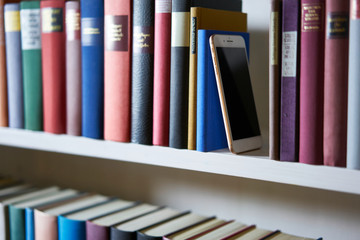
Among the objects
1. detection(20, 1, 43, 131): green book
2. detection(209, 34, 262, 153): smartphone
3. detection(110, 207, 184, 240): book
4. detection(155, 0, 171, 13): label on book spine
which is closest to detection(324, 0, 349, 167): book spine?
detection(209, 34, 262, 153): smartphone

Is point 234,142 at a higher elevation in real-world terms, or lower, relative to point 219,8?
lower

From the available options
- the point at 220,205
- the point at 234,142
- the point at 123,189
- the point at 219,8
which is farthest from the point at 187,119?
the point at 123,189

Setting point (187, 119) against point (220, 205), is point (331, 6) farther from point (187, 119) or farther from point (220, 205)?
point (220, 205)

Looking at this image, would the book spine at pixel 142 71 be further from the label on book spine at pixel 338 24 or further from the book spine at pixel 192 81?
the label on book spine at pixel 338 24

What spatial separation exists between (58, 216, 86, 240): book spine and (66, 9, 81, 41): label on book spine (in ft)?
1.16

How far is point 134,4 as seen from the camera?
87 centimetres

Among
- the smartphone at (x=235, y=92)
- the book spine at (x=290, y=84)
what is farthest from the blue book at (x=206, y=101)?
the book spine at (x=290, y=84)

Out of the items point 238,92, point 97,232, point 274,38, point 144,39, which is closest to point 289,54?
point 274,38

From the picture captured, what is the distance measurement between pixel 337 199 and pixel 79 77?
0.55 metres

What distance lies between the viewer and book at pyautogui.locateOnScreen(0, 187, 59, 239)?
104 cm

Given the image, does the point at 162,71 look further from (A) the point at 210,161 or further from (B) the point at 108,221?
(B) the point at 108,221

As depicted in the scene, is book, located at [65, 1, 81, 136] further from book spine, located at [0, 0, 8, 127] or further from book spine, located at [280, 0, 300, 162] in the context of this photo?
book spine, located at [280, 0, 300, 162]

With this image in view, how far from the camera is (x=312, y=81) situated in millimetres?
718

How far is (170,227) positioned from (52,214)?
0.80 feet
